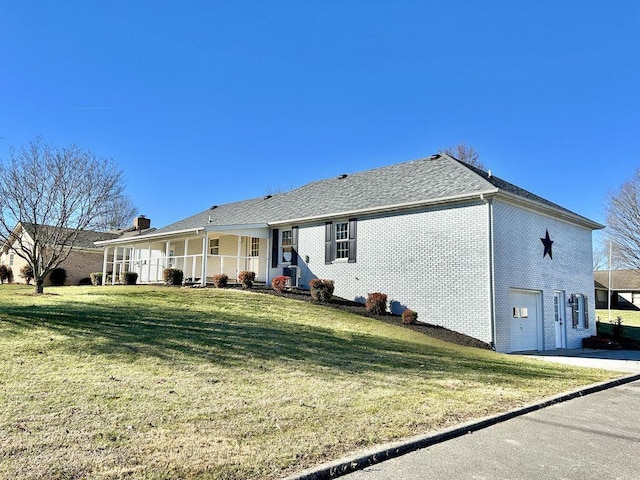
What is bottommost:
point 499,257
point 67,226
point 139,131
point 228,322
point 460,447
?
point 460,447

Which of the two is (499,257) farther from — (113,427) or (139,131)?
(139,131)

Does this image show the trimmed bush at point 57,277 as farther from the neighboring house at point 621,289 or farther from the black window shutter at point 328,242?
the neighboring house at point 621,289

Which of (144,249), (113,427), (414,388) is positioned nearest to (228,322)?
(414,388)

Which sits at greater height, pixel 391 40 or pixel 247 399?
pixel 391 40

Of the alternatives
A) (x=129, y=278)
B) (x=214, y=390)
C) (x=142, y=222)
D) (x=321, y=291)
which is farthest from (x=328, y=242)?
(x=142, y=222)

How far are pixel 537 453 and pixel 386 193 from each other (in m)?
15.0

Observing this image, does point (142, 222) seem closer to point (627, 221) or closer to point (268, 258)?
point (268, 258)

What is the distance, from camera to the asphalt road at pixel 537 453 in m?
4.39

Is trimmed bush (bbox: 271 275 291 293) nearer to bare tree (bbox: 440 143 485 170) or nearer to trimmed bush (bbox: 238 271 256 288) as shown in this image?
trimmed bush (bbox: 238 271 256 288)

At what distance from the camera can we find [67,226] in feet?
63.9

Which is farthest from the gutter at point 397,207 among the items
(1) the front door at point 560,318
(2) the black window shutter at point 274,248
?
(1) the front door at point 560,318

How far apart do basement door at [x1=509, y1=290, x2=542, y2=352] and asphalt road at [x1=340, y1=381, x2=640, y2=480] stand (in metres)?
9.08

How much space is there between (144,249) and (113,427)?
27243 millimetres

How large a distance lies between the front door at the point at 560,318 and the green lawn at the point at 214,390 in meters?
6.88
